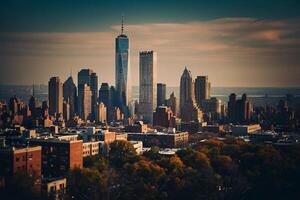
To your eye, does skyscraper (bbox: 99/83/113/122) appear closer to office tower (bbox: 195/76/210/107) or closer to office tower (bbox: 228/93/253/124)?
office tower (bbox: 195/76/210/107)

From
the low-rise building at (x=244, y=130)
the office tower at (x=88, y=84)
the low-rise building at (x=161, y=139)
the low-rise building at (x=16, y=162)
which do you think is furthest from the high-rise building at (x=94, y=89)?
the low-rise building at (x=16, y=162)

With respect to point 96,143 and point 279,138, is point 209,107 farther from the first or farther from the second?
point 96,143

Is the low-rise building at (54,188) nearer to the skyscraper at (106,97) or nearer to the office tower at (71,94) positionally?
the office tower at (71,94)

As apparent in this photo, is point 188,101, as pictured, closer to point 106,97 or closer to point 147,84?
point 106,97

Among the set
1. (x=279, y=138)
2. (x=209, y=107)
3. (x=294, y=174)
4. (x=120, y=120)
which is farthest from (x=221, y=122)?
(x=294, y=174)

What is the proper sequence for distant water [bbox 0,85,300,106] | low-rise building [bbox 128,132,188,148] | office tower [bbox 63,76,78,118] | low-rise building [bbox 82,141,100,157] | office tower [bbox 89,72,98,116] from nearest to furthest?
low-rise building [bbox 82,141,100,157], distant water [bbox 0,85,300,106], low-rise building [bbox 128,132,188,148], office tower [bbox 63,76,78,118], office tower [bbox 89,72,98,116]

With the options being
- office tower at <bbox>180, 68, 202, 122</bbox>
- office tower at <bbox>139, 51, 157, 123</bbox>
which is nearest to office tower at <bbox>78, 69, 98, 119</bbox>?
office tower at <bbox>139, 51, 157, 123</bbox>
